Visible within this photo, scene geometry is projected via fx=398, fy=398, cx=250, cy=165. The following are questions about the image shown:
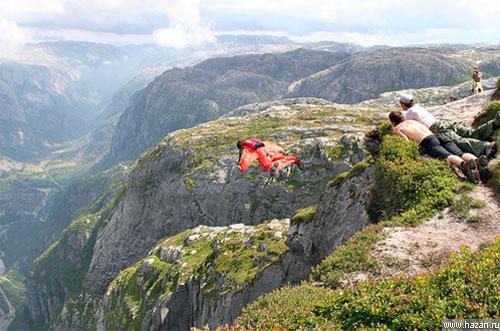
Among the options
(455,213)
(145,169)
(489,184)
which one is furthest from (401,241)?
(145,169)

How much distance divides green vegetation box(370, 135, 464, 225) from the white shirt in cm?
178

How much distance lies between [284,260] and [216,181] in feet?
322

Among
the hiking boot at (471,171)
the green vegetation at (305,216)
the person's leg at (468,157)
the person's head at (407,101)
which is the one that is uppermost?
the person's head at (407,101)

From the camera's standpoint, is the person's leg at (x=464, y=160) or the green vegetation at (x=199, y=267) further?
the green vegetation at (x=199, y=267)

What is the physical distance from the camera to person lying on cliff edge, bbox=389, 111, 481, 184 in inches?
783

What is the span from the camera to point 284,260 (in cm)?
4406

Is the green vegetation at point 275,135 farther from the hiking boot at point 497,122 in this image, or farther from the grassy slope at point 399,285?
the grassy slope at point 399,285

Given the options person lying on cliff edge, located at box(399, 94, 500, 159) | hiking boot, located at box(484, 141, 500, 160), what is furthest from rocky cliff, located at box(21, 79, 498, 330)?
hiking boot, located at box(484, 141, 500, 160)

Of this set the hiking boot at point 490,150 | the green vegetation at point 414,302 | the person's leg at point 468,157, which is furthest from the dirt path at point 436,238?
the green vegetation at point 414,302

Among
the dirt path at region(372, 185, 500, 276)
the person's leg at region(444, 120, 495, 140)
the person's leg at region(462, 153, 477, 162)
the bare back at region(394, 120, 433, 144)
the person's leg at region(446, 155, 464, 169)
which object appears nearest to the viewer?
the dirt path at region(372, 185, 500, 276)

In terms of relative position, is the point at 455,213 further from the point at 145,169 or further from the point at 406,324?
the point at 145,169

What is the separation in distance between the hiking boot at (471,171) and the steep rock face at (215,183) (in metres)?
90.8

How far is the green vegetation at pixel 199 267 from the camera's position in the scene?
176ft

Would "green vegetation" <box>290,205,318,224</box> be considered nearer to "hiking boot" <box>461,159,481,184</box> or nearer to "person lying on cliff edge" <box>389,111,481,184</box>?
"person lying on cliff edge" <box>389,111,481,184</box>
